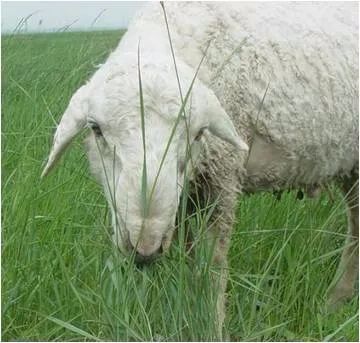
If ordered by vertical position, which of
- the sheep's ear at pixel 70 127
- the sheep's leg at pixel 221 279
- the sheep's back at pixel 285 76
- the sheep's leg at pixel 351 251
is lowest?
the sheep's leg at pixel 351 251

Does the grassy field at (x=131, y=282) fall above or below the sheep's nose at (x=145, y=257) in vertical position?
below

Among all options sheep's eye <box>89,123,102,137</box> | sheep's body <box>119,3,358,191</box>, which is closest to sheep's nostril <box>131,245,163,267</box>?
sheep's eye <box>89,123,102,137</box>

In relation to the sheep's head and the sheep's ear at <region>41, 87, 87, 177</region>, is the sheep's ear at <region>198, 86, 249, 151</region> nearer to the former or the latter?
the sheep's head

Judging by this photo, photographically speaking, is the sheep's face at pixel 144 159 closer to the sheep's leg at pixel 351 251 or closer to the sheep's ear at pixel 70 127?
the sheep's ear at pixel 70 127

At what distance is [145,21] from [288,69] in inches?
27.3

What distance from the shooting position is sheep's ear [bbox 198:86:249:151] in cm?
371

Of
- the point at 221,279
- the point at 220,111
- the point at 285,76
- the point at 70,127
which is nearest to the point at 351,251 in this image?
the point at 285,76

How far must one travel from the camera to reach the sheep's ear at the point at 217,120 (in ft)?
12.2

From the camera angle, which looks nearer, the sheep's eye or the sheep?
the sheep

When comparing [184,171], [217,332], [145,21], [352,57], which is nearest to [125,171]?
[184,171]

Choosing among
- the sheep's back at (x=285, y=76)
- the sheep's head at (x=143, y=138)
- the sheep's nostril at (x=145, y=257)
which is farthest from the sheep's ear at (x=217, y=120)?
the sheep's nostril at (x=145, y=257)

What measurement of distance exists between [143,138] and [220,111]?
71cm

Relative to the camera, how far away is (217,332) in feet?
10.5

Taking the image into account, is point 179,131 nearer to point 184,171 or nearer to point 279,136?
point 184,171
